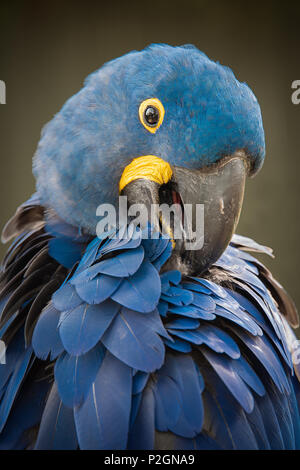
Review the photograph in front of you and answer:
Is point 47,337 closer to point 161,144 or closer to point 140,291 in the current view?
point 140,291

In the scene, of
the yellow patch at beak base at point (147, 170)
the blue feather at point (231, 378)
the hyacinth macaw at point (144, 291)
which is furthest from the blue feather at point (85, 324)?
the yellow patch at beak base at point (147, 170)

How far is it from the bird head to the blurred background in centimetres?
104

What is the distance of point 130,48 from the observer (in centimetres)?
187

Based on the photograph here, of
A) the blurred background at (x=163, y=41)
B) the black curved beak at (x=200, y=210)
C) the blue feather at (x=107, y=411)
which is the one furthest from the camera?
the blurred background at (x=163, y=41)

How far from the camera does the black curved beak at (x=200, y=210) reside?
0.71m

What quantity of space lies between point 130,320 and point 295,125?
156 cm

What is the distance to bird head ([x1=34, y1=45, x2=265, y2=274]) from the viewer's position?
2.36 ft

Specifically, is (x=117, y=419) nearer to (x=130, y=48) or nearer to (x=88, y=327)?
(x=88, y=327)

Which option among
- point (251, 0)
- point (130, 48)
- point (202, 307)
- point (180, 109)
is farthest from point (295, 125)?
point (202, 307)

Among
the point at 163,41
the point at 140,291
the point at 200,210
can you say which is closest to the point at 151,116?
the point at 200,210

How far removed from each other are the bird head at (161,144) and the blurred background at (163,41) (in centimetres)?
104

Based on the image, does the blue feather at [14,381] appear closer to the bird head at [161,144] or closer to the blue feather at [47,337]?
the blue feather at [47,337]

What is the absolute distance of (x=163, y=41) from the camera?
6.10 ft

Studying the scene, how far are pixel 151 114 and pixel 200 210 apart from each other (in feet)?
0.65
